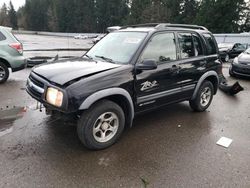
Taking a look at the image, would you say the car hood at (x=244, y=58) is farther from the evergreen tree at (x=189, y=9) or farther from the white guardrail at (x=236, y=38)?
the evergreen tree at (x=189, y=9)

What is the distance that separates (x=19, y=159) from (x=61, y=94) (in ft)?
3.71

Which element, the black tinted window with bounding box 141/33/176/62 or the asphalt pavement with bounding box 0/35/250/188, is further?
the black tinted window with bounding box 141/33/176/62

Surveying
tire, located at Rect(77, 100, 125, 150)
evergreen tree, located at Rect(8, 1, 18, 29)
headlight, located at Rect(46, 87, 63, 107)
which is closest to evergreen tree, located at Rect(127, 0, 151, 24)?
evergreen tree, located at Rect(8, 1, 18, 29)

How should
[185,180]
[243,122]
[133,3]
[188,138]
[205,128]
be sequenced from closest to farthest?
[185,180], [188,138], [205,128], [243,122], [133,3]

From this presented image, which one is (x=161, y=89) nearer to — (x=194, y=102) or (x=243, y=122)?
(x=194, y=102)

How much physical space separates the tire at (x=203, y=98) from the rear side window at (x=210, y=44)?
27.6 inches

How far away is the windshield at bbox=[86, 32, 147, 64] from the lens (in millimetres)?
3912

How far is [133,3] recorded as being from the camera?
223ft

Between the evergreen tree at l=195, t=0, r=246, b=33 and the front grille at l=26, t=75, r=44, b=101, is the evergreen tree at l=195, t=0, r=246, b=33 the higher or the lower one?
the higher one

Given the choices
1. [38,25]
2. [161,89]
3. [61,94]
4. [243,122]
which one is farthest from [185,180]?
[38,25]

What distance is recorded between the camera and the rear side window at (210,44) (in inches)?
204

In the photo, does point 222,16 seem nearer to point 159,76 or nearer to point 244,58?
point 244,58

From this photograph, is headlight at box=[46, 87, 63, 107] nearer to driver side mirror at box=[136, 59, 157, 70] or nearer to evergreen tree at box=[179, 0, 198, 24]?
Result: driver side mirror at box=[136, 59, 157, 70]

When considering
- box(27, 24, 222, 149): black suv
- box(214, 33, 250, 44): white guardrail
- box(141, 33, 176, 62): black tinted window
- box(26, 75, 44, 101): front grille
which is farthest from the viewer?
box(214, 33, 250, 44): white guardrail
